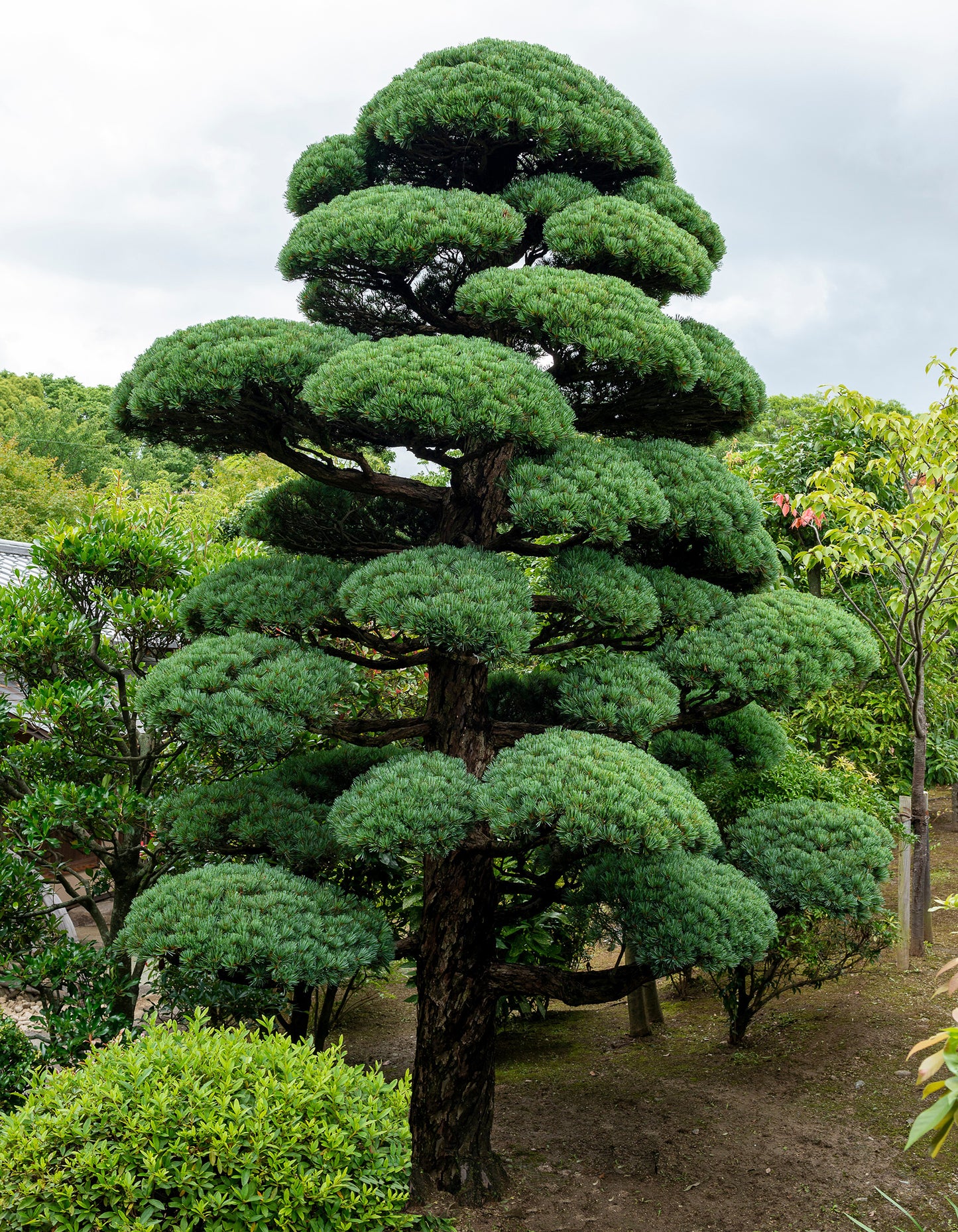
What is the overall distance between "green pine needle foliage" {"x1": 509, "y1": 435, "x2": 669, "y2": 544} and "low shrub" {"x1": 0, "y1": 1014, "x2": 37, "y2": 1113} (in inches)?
138

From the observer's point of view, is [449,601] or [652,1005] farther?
[652,1005]

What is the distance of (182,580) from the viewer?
17.1 ft

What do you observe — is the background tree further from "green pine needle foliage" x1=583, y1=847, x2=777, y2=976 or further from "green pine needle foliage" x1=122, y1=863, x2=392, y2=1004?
"green pine needle foliage" x1=122, y1=863, x2=392, y2=1004

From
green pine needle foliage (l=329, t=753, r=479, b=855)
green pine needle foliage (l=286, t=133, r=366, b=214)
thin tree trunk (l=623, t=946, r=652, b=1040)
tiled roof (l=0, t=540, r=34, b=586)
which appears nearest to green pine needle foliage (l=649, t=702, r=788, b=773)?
green pine needle foliage (l=329, t=753, r=479, b=855)

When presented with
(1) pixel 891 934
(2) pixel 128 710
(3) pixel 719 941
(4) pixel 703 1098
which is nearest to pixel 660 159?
(3) pixel 719 941

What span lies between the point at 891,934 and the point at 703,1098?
1.42 metres

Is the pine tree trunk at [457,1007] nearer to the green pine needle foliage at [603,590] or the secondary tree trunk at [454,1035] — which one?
the secondary tree trunk at [454,1035]

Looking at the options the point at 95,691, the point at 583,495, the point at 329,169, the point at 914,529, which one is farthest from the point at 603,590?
the point at 914,529

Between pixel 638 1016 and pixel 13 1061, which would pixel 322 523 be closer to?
pixel 13 1061

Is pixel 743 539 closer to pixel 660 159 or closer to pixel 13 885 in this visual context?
pixel 660 159

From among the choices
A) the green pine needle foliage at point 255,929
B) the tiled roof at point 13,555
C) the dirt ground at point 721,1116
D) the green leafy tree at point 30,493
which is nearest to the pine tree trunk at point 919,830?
the dirt ground at point 721,1116

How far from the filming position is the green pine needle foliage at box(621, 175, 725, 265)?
465 centimetres

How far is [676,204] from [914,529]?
2753mm

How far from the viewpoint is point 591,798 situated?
3217mm
